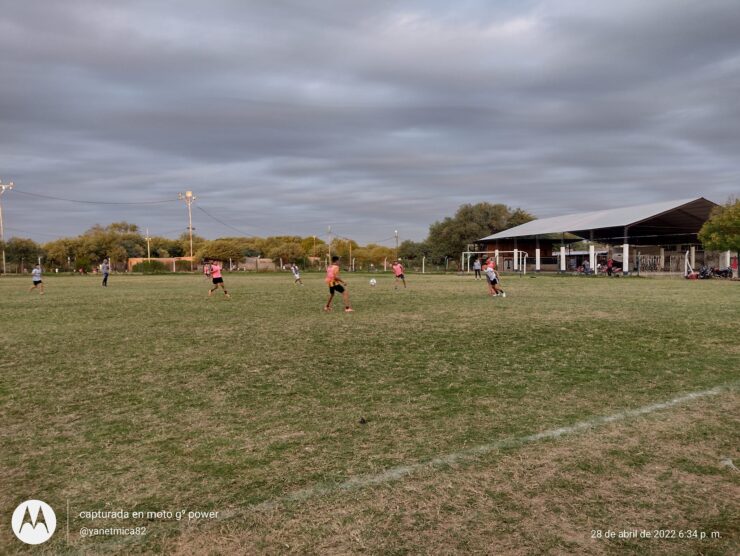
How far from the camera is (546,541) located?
3125mm

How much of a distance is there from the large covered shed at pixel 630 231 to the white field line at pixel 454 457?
3931 cm

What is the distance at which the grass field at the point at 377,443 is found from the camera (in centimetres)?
327

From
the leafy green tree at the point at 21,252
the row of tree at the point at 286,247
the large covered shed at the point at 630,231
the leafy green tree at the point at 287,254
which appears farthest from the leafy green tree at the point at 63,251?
the large covered shed at the point at 630,231

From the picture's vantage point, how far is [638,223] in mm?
45656

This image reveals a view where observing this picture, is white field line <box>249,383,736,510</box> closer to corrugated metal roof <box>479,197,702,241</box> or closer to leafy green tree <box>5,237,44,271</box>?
corrugated metal roof <box>479,197,702,241</box>

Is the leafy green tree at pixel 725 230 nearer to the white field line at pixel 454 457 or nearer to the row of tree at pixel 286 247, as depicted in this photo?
the row of tree at pixel 286 247

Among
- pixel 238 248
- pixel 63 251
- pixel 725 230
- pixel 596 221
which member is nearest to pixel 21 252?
pixel 63 251

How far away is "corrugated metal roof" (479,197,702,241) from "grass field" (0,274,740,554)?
3877cm

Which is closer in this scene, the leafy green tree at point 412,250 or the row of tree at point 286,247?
the row of tree at point 286,247

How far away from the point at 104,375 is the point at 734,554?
289 inches

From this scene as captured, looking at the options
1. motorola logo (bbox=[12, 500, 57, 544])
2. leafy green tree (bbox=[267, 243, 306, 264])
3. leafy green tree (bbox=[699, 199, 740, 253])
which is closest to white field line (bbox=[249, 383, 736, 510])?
motorola logo (bbox=[12, 500, 57, 544])

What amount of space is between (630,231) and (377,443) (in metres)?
55.9

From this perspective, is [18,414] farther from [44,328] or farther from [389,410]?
[44,328]

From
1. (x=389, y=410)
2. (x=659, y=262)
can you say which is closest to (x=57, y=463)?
(x=389, y=410)
